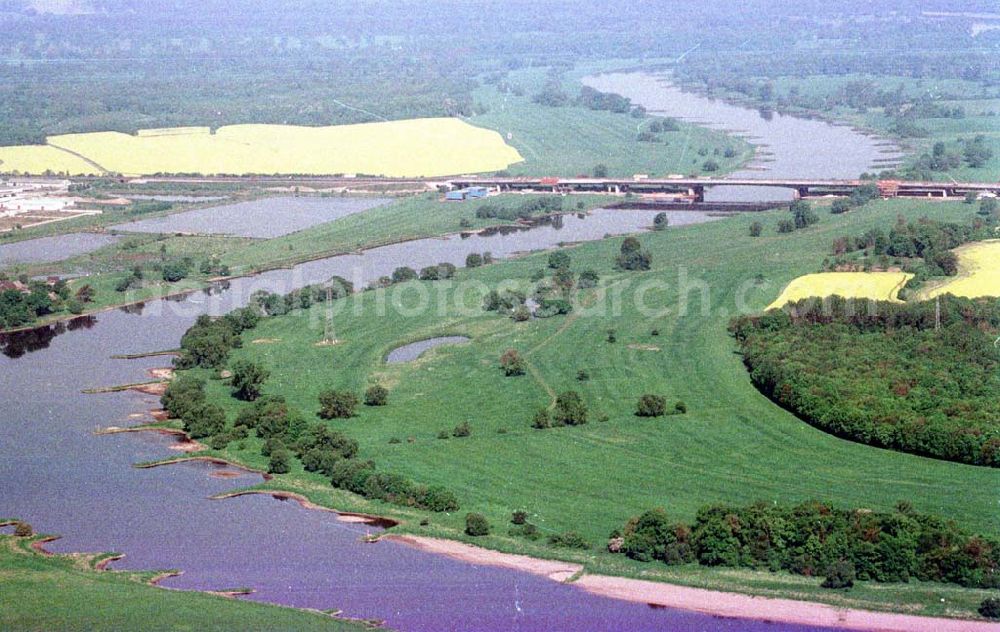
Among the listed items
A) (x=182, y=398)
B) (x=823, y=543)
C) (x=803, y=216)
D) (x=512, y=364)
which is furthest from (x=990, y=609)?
(x=803, y=216)

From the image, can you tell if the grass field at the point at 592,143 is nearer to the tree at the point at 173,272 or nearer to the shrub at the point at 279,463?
the tree at the point at 173,272

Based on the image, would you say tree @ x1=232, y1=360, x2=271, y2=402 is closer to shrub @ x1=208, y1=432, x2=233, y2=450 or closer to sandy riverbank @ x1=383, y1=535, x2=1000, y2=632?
shrub @ x1=208, y1=432, x2=233, y2=450

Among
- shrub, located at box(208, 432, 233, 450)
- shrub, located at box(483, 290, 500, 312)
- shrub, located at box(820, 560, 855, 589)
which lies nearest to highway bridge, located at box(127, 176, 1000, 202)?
shrub, located at box(483, 290, 500, 312)

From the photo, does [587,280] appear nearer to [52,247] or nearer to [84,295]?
[84,295]

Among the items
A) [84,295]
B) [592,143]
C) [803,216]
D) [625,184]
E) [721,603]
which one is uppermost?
[592,143]

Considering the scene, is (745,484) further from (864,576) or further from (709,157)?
(709,157)

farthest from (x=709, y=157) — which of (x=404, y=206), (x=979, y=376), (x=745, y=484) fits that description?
(x=745, y=484)
